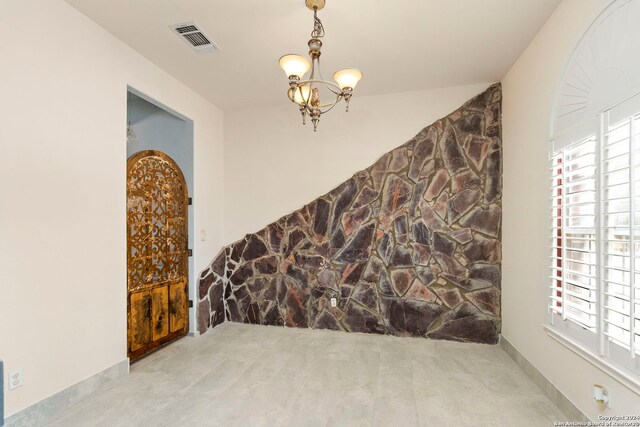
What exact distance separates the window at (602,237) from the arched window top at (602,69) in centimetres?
9

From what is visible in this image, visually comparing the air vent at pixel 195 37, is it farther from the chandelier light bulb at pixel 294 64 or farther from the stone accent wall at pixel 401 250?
the stone accent wall at pixel 401 250

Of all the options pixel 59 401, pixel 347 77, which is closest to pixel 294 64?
pixel 347 77

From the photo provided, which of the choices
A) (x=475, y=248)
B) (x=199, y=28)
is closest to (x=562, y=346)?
(x=475, y=248)

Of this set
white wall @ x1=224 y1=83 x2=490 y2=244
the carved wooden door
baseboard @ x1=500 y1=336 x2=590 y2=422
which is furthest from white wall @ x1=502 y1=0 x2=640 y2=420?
the carved wooden door

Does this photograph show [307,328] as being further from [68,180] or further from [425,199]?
[68,180]

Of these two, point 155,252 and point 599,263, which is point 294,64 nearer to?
point 599,263

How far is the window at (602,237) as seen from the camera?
1631 millimetres

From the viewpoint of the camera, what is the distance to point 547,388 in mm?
2471

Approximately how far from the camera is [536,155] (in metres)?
2.73

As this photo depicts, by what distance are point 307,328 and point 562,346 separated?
9.16 feet

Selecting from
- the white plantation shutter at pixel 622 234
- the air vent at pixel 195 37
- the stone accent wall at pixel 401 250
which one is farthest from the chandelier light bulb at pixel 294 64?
the stone accent wall at pixel 401 250

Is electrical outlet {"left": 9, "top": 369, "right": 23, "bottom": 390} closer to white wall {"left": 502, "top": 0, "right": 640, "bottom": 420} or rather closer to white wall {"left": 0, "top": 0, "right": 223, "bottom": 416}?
white wall {"left": 0, "top": 0, "right": 223, "bottom": 416}

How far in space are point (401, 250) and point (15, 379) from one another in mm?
3626

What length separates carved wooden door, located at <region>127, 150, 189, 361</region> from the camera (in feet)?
10.4
